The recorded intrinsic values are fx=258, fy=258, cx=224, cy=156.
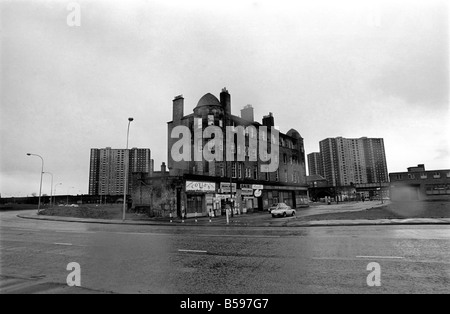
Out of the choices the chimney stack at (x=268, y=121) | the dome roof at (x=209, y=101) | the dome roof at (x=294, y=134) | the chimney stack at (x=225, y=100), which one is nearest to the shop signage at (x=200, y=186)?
the dome roof at (x=209, y=101)

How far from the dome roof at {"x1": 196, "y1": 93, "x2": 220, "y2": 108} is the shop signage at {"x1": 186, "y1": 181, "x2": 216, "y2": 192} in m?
12.2

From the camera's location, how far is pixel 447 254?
8.27 m

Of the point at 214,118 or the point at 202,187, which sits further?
the point at 214,118

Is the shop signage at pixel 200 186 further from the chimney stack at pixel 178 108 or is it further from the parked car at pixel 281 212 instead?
the chimney stack at pixel 178 108

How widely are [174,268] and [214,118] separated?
3269 cm

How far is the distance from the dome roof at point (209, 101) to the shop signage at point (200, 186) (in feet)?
39.9

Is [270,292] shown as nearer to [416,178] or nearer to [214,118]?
[214,118]

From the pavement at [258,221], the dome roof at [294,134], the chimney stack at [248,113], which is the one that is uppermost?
the chimney stack at [248,113]

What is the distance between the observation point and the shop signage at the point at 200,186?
106 feet

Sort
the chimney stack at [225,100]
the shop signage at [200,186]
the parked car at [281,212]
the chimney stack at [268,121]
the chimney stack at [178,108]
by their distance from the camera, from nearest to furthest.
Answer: the parked car at [281,212]
the shop signage at [200,186]
the chimney stack at [225,100]
the chimney stack at [178,108]
the chimney stack at [268,121]

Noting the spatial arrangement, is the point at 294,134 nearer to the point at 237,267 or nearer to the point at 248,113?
the point at 248,113

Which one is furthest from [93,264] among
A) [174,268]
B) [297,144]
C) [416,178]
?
[416,178]

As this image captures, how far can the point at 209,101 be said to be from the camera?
129ft
